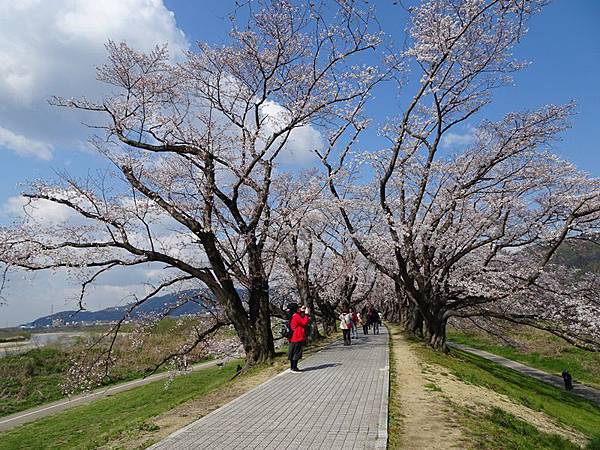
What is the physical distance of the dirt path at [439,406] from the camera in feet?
22.0

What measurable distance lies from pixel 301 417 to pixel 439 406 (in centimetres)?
288

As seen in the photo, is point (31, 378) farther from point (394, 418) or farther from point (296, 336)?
point (394, 418)

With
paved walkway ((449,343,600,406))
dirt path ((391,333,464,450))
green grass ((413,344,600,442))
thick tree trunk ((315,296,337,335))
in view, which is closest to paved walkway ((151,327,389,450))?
dirt path ((391,333,464,450))

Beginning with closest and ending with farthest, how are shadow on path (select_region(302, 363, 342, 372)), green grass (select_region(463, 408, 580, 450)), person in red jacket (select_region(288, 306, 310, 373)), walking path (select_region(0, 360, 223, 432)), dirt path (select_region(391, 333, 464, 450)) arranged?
dirt path (select_region(391, 333, 464, 450)) < green grass (select_region(463, 408, 580, 450)) < person in red jacket (select_region(288, 306, 310, 373)) < shadow on path (select_region(302, 363, 342, 372)) < walking path (select_region(0, 360, 223, 432))

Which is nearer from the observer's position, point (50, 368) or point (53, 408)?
point (53, 408)

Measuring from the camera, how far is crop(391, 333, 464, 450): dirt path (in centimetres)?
645

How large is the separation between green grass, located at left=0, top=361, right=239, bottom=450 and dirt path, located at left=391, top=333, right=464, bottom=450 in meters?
5.33

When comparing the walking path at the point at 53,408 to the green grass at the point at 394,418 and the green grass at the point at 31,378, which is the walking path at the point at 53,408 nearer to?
the green grass at the point at 31,378

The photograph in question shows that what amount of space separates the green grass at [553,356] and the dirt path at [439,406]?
1638 centimetres

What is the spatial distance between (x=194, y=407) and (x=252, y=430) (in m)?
2.82

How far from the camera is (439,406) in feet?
28.7

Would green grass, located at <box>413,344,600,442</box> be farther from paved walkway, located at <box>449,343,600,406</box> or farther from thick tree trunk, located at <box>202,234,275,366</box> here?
thick tree trunk, located at <box>202,234,275,366</box>

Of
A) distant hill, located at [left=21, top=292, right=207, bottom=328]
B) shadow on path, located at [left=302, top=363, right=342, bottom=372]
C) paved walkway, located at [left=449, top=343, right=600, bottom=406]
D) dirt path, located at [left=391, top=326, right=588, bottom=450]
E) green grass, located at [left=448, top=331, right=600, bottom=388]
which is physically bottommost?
paved walkway, located at [left=449, top=343, right=600, bottom=406]

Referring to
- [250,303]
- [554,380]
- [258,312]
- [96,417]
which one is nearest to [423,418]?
[258,312]
